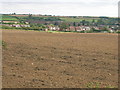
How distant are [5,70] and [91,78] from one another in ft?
11.9

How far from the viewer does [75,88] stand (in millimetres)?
7824

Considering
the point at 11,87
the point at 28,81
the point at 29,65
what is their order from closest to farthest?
the point at 11,87 → the point at 28,81 → the point at 29,65

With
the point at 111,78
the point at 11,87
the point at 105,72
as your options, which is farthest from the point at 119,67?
the point at 11,87

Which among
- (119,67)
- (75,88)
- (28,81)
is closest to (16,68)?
(28,81)

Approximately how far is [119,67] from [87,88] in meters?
4.61

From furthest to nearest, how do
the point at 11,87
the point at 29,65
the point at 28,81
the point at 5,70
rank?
the point at 29,65 → the point at 5,70 → the point at 28,81 → the point at 11,87

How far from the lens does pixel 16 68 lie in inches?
427

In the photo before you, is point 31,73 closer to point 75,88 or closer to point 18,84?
point 18,84

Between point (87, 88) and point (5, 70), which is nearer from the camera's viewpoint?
point (87, 88)

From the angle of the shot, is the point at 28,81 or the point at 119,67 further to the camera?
the point at 119,67

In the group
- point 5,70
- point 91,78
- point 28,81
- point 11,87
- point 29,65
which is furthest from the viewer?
point 29,65

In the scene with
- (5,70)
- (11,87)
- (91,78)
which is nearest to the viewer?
(11,87)

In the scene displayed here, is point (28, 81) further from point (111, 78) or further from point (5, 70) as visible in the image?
point (111, 78)

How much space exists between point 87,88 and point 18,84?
229 cm
